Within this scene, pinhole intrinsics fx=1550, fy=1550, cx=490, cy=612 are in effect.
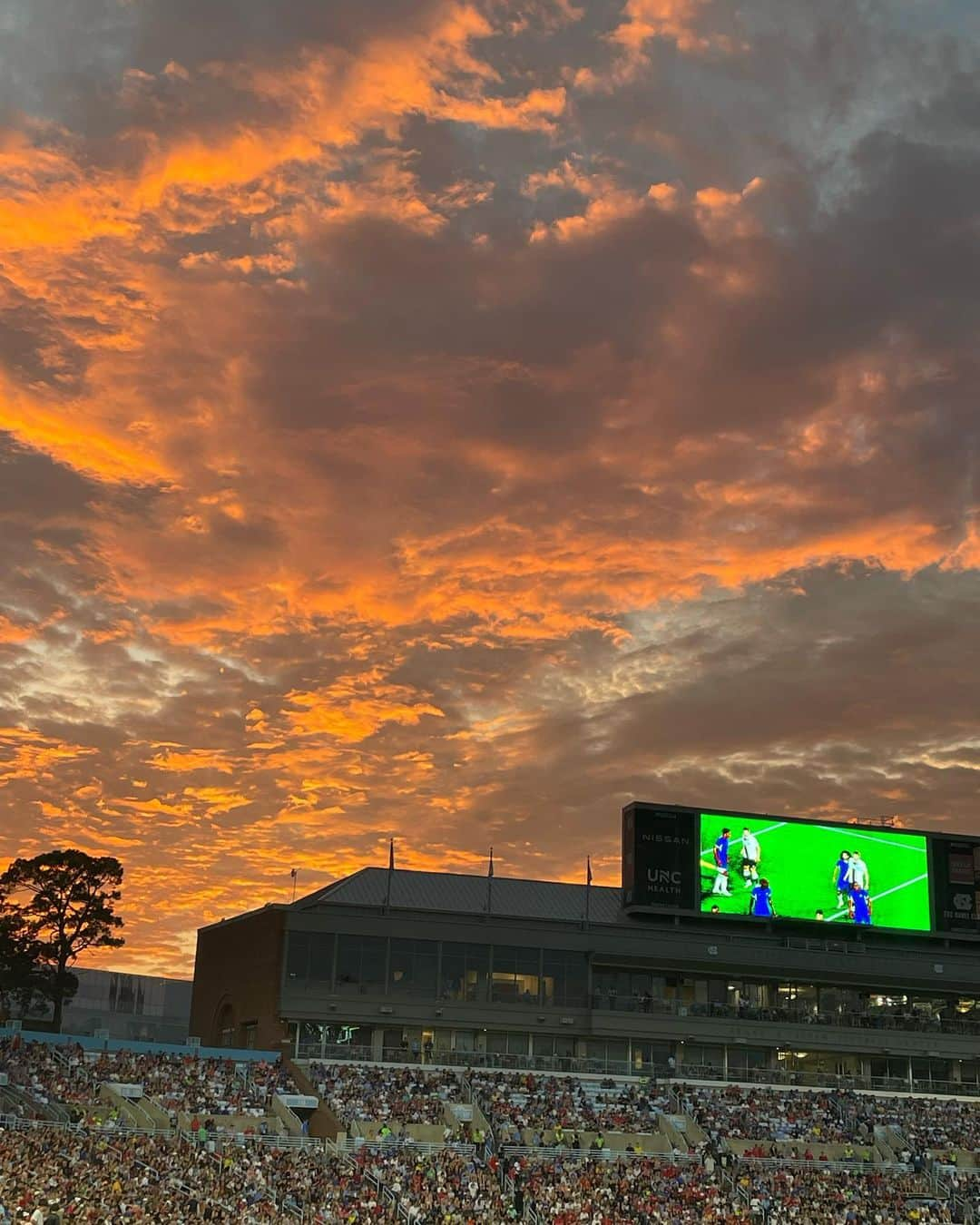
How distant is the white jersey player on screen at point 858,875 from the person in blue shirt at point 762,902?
5458mm

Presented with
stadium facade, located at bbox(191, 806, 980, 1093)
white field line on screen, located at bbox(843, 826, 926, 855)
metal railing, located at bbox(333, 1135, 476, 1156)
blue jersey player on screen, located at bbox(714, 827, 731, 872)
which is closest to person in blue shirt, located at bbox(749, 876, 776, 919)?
stadium facade, located at bbox(191, 806, 980, 1093)

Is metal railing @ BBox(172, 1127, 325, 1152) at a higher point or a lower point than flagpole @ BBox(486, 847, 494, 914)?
lower

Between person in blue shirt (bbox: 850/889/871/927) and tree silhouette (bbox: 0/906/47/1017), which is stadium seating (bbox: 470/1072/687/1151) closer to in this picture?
person in blue shirt (bbox: 850/889/871/927)

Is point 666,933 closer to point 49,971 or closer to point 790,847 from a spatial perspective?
point 790,847

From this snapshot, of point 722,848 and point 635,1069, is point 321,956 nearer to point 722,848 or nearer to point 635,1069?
point 635,1069

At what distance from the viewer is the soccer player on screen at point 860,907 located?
305 ft

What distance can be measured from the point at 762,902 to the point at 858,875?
22.1 feet

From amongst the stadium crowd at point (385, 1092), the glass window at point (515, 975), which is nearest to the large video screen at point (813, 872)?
the glass window at point (515, 975)

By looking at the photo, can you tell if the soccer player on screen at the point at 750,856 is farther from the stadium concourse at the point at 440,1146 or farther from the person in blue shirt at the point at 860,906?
the stadium concourse at the point at 440,1146

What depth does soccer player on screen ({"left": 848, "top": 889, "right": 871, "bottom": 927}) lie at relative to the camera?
9281cm

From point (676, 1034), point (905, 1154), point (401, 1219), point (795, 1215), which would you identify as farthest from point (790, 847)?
point (401, 1219)

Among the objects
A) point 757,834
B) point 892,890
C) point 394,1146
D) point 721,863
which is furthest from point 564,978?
point 892,890

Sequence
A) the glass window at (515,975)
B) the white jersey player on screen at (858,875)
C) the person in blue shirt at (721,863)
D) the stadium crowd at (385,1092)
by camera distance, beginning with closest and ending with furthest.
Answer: the stadium crowd at (385,1092) → the glass window at (515,975) → the person in blue shirt at (721,863) → the white jersey player on screen at (858,875)

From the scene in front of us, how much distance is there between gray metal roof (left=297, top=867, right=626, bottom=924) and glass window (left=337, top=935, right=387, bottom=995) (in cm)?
241
